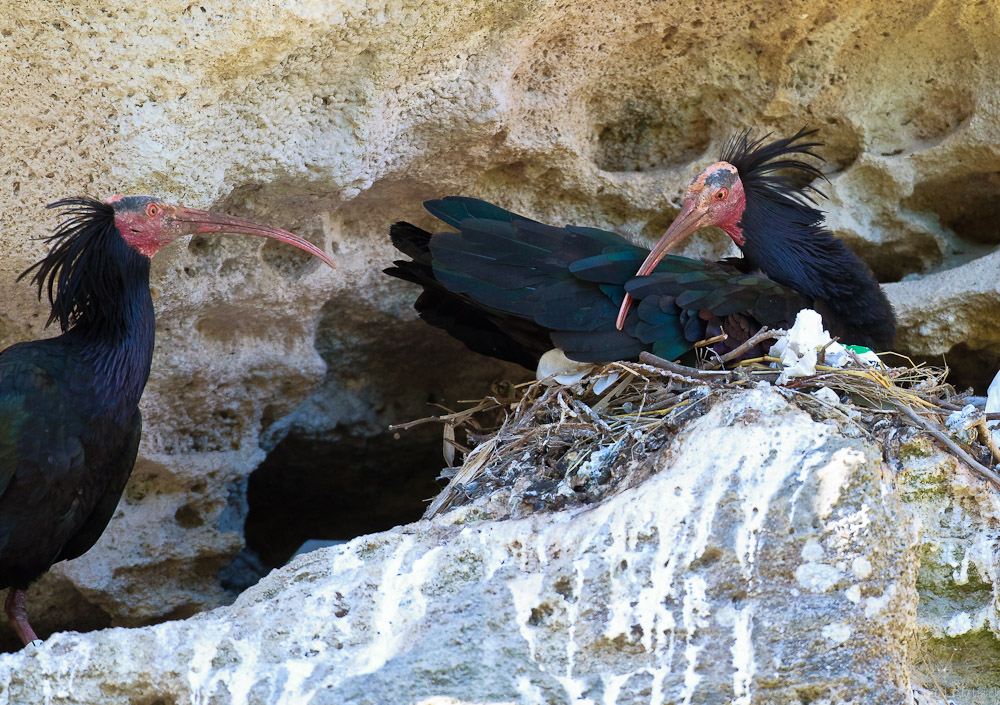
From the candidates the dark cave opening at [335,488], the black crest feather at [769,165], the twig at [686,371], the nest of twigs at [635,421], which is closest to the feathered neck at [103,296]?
the nest of twigs at [635,421]

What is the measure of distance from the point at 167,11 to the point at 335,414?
1.73 metres

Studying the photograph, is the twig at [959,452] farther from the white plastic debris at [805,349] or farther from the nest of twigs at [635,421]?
the white plastic debris at [805,349]

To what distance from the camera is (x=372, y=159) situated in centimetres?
367

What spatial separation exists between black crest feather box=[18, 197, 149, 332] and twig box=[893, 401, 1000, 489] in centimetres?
222

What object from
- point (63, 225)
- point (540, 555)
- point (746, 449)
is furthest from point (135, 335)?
point (746, 449)

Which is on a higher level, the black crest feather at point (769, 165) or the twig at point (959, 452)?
the black crest feather at point (769, 165)

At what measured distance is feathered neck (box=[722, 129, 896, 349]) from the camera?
12.3 ft

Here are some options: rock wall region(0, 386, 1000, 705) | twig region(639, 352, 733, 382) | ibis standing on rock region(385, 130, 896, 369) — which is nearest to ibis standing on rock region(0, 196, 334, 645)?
ibis standing on rock region(385, 130, 896, 369)

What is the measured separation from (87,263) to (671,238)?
1758 millimetres

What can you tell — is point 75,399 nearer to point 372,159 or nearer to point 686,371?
point 372,159

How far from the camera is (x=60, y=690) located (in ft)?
7.91

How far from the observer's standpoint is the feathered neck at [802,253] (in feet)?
12.3

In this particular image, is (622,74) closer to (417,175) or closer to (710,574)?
(417,175)

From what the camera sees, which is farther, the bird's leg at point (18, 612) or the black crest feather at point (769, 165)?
the black crest feather at point (769, 165)
